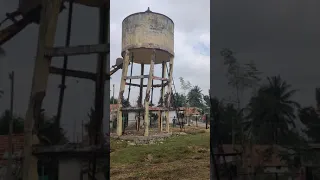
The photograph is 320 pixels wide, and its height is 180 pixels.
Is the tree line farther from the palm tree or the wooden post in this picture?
the wooden post

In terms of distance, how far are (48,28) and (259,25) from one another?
1.13m

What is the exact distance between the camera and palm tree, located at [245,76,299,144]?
5.45 ft

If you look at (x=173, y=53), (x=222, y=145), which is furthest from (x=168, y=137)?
(x=222, y=145)

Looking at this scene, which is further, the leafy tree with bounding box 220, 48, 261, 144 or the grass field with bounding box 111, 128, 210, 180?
the grass field with bounding box 111, 128, 210, 180

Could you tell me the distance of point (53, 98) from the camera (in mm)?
1713

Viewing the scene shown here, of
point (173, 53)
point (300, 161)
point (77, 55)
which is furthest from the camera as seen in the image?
point (173, 53)

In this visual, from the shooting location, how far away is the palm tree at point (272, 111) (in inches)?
65.4

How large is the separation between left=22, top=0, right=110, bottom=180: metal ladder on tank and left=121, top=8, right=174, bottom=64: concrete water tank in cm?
1015

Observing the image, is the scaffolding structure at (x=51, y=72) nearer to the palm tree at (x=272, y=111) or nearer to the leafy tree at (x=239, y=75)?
the leafy tree at (x=239, y=75)

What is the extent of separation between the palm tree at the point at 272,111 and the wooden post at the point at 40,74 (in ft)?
3.64

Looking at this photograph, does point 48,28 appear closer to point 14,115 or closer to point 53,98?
point 53,98

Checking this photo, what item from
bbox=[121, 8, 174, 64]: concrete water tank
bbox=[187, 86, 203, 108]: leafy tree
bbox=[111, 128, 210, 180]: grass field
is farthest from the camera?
bbox=[187, 86, 203, 108]: leafy tree

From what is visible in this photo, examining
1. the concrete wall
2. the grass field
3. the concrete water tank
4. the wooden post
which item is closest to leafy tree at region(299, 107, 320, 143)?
→ the concrete wall

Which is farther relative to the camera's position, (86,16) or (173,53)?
(173,53)
